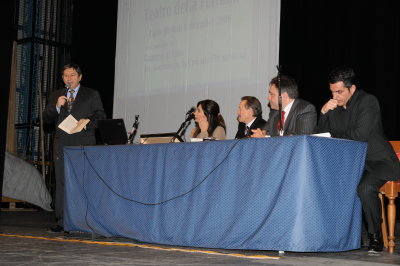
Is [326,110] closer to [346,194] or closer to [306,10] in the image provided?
[346,194]

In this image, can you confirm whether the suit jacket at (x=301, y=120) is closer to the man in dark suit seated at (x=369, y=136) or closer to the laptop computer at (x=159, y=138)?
the man in dark suit seated at (x=369, y=136)

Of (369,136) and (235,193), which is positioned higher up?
(369,136)

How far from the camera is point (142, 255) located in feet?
10.5

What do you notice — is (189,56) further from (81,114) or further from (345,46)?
(81,114)

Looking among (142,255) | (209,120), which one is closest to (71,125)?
(209,120)

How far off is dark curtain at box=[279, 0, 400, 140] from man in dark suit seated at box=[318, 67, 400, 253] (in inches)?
79.1

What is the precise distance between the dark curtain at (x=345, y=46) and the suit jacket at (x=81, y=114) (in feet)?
7.17

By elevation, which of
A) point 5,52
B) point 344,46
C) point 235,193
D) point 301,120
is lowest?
point 235,193

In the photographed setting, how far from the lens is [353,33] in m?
5.83

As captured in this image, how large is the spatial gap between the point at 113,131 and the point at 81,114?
0.63m

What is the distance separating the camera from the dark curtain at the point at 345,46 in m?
5.57

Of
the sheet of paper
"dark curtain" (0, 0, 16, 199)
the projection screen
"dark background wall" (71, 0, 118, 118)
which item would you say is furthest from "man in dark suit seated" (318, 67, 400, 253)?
"dark background wall" (71, 0, 118, 118)

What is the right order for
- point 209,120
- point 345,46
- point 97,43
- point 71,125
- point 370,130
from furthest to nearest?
point 97,43
point 345,46
point 209,120
point 71,125
point 370,130

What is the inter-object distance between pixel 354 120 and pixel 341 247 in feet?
2.77
